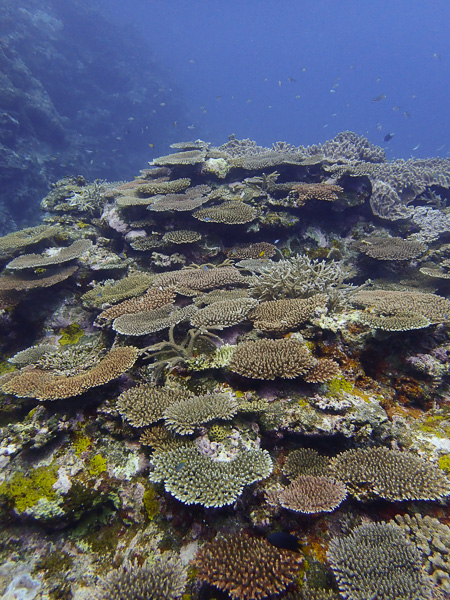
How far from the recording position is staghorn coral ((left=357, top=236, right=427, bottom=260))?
314 inches

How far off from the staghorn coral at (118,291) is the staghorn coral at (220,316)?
1.96 metres

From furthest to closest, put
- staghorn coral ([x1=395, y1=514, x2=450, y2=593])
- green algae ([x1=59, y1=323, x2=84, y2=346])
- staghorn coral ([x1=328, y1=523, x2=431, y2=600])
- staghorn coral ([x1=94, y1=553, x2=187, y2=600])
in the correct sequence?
green algae ([x1=59, y1=323, x2=84, y2=346]) → staghorn coral ([x1=94, y1=553, x2=187, y2=600]) → staghorn coral ([x1=395, y1=514, x2=450, y2=593]) → staghorn coral ([x1=328, y1=523, x2=431, y2=600])

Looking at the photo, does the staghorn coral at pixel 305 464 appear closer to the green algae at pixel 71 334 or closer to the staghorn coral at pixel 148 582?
the staghorn coral at pixel 148 582

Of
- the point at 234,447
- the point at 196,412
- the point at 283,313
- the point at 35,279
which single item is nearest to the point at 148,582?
the point at 234,447

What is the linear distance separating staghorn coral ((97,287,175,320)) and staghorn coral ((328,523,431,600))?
13.5 ft

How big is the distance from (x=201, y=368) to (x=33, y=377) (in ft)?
8.25

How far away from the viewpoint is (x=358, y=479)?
304 centimetres

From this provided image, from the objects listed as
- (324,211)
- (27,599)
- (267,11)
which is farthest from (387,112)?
(27,599)

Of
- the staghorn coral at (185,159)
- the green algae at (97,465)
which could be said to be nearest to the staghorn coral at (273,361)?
the green algae at (97,465)

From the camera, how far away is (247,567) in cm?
258

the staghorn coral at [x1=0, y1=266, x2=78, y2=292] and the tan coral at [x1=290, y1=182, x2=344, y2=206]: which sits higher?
the tan coral at [x1=290, y1=182, x2=344, y2=206]

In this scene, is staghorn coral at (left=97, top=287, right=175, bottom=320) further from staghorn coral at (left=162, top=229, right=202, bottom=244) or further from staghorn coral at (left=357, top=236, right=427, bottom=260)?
staghorn coral at (left=357, top=236, right=427, bottom=260)

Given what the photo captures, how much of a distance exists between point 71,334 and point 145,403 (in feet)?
12.8

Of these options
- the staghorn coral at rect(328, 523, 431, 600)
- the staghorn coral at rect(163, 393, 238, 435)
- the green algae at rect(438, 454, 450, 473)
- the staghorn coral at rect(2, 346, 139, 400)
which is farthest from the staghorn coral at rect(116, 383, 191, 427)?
the green algae at rect(438, 454, 450, 473)
